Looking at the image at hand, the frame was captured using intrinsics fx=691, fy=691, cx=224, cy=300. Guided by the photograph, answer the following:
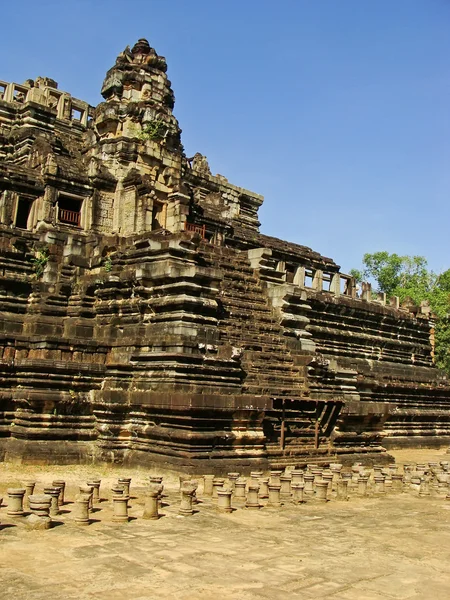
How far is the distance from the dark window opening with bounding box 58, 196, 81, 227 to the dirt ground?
12568mm

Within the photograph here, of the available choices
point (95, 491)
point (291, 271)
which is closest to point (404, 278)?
Answer: point (291, 271)

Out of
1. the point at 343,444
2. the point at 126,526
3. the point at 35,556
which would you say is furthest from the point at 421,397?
the point at 35,556

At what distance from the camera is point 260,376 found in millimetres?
18188

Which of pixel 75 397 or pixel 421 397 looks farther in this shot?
pixel 421 397

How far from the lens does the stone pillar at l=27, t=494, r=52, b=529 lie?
9180 mm

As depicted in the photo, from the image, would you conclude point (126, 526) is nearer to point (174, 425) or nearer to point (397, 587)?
point (397, 587)

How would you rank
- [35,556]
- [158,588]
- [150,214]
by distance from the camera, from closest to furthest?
[158,588] < [35,556] < [150,214]

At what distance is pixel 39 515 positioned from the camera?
30.2 ft

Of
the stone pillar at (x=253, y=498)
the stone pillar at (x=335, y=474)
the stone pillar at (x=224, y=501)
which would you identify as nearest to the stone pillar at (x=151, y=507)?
the stone pillar at (x=224, y=501)

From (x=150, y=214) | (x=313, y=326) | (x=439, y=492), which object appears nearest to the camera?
(x=439, y=492)

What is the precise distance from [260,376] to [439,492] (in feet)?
18.0

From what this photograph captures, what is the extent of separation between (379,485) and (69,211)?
14102 millimetres

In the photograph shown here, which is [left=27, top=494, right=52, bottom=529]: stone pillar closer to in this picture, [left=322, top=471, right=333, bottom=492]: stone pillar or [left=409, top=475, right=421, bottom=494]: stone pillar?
[left=322, top=471, right=333, bottom=492]: stone pillar

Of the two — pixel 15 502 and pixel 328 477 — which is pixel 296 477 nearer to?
pixel 328 477
